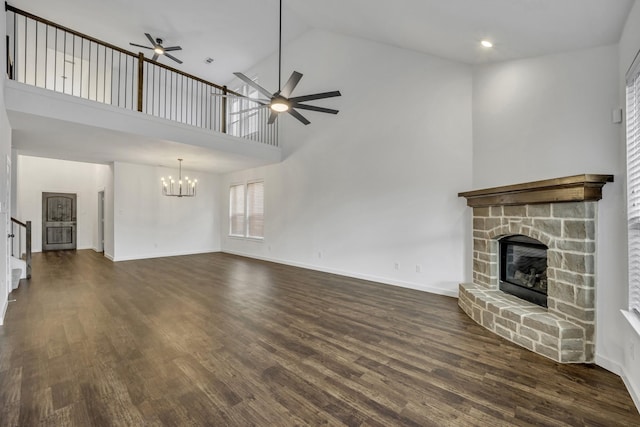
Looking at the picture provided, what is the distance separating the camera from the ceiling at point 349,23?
245 centimetres

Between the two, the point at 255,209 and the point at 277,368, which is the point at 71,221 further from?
the point at 277,368

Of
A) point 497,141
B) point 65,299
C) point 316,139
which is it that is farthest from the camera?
point 316,139

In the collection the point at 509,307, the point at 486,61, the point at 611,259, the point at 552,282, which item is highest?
the point at 486,61

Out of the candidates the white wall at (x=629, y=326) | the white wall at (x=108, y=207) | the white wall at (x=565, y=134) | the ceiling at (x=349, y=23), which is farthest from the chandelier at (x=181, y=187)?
the white wall at (x=629, y=326)

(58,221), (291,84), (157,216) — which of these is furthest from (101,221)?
(291,84)

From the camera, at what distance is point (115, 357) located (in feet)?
8.02

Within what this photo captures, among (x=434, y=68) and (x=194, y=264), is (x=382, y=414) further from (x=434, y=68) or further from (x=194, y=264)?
(x=194, y=264)

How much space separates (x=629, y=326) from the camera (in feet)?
6.84

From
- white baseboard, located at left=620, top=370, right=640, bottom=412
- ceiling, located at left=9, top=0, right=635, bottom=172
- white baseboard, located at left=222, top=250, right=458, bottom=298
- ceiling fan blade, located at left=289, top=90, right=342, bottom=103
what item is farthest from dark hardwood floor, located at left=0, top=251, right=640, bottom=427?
ceiling, located at left=9, top=0, right=635, bottom=172

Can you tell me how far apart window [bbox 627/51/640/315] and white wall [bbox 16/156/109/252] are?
11.2 meters

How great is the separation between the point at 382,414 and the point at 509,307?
2008 millimetres

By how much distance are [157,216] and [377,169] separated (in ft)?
21.4

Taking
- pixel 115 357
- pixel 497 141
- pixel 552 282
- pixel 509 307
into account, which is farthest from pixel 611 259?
pixel 115 357

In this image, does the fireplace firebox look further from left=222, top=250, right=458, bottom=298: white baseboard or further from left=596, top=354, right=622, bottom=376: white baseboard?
left=222, top=250, right=458, bottom=298: white baseboard
